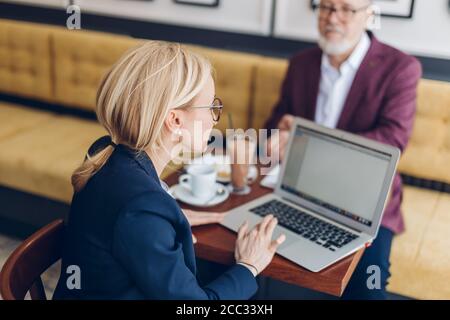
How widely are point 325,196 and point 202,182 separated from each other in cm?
35

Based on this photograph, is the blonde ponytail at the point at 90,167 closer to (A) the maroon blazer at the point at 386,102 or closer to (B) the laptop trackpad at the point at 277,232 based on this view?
(B) the laptop trackpad at the point at 277,232

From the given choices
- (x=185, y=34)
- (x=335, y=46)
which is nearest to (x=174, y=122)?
(x=335, y=46)

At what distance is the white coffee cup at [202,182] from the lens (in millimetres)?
1579

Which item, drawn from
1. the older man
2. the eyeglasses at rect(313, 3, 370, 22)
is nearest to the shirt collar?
the older man

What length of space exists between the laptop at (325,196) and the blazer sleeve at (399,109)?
0.45 m

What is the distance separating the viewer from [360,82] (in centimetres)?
201

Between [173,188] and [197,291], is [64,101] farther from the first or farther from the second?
[197,291]

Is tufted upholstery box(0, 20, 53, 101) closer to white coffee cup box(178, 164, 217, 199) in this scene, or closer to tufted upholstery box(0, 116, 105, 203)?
tufted upholstery box(0, 116, 105, 203)

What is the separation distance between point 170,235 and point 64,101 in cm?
213

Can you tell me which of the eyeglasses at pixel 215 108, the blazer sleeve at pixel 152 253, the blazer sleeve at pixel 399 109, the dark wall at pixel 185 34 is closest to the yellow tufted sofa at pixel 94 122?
the dark wall at pixel 185 34

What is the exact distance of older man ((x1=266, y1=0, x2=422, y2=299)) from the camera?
193 centimetres

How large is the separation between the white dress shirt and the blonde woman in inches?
38.8
